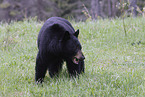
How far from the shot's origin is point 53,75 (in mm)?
4473

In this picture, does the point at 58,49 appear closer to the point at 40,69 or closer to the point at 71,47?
the point at 71,47

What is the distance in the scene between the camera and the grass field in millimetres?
3584

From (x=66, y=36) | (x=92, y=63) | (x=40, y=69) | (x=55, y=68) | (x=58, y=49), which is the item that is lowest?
(x=92, y=63)

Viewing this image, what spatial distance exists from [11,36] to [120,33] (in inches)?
163

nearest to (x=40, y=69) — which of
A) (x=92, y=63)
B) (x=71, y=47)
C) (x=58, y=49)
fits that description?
(x=58, y=49)

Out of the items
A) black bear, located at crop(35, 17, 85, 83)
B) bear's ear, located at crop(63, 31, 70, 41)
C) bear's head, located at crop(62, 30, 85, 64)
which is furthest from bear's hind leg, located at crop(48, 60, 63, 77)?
bear's ear, located at crop(63, 31, 70, 41)

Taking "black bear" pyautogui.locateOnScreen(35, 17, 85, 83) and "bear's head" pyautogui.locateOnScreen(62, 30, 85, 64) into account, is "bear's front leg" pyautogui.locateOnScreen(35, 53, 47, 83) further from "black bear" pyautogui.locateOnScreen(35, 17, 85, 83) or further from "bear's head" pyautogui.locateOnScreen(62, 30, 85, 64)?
"bear's head" pyautogui.locateOnScreen(62, 30, 85, 64)

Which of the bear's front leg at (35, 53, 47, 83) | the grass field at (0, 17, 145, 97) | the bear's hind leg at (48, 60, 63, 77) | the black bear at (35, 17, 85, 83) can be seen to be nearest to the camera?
the grass field at (0, 17, 145, 97)

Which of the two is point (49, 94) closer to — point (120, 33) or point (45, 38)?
point (45, 38)

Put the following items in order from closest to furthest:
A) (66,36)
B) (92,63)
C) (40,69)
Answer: (66,36) < (40,69) < (92,63)

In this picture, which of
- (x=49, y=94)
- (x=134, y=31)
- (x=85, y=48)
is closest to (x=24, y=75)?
(x=49, y=94)

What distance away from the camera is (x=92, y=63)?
18.3ft

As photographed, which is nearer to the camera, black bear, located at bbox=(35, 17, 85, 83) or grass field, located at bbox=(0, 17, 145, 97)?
grass field, located at bbox=(0, 17, 145, 97)

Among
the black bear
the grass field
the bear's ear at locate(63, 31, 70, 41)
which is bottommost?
the grass field
